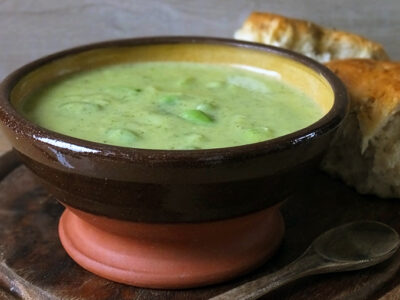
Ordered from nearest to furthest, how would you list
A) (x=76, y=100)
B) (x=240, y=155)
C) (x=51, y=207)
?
(x=240, y=155) → (x=76, y=100) → (x=51, y=207)

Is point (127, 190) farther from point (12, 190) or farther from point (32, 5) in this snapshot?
point (32, 5)

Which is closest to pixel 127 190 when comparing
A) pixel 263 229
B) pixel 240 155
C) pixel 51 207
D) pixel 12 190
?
pixel 240 155

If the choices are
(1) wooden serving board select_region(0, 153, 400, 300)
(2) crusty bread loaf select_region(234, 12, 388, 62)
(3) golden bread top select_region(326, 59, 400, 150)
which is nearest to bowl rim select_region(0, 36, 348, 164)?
(3) golden bread top select_region(326, 59, 400, 150)

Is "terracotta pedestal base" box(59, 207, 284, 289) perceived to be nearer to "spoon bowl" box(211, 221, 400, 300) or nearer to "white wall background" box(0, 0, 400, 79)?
"spoon bowl" box(211, 221, 400, 300)

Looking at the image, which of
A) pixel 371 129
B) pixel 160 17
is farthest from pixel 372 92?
pixel 160 17

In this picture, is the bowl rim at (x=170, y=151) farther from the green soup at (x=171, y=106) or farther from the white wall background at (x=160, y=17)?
the white wall background at (x=160, y=17)

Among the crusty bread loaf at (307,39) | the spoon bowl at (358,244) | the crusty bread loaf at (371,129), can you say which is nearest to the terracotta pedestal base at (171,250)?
the spoon bowl at (358,244)
